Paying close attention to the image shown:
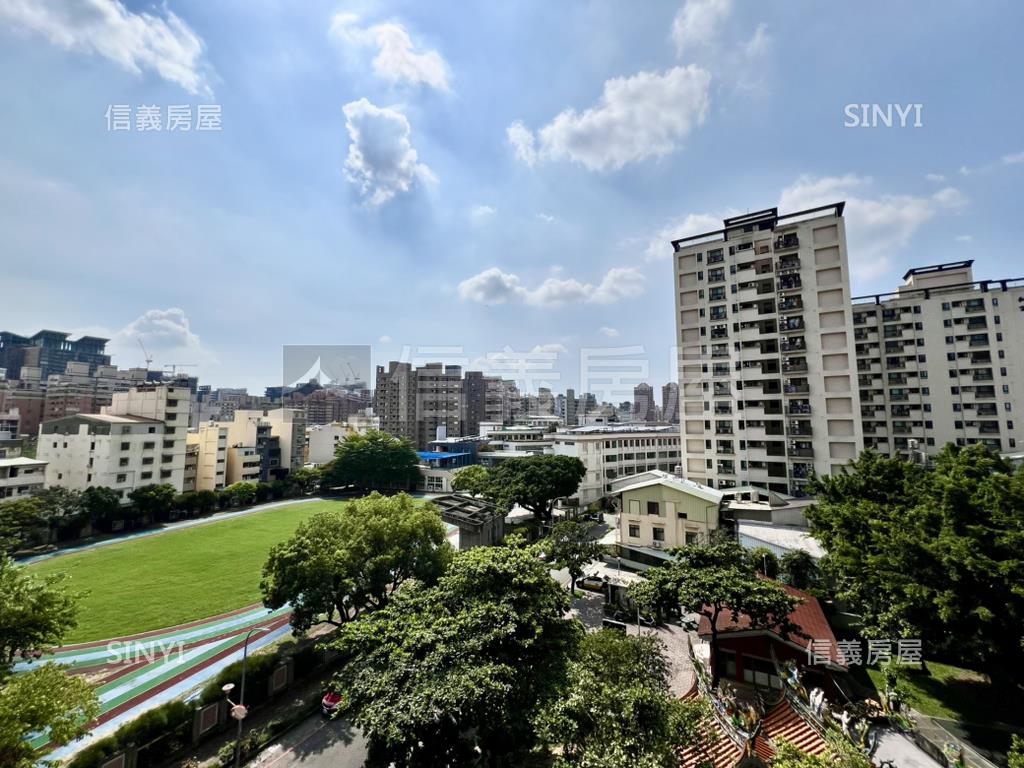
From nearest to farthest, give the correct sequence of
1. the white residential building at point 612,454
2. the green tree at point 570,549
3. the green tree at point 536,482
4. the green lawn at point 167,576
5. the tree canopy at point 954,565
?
the tree canopy at point 954,565
the green lawn at point 167,576
the green tree at point 570,549
the green tree at point 536,482
the white residential building at point 612,454

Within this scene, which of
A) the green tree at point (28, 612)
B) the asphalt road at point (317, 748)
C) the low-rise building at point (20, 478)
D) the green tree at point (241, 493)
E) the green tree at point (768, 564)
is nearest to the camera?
the green tree at point (28, 612)

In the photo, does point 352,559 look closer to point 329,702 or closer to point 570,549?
point 329,702

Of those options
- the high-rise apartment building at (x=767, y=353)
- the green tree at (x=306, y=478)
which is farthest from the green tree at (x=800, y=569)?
the green tree at (x=306, y=478)

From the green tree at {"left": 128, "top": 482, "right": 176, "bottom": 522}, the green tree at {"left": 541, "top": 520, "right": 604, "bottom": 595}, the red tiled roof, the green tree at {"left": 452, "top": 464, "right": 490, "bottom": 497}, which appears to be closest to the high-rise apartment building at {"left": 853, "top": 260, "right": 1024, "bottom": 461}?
the red tiled roof

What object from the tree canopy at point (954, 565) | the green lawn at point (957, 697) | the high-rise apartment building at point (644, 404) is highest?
the high-rise apartment building at point (644, 404)

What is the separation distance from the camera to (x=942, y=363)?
132 ft

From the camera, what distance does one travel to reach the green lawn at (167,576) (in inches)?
829

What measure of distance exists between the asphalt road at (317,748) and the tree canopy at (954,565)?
17577 mm

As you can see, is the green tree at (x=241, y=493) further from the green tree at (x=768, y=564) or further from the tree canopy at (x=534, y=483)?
the green tree at (x=768, y=564)

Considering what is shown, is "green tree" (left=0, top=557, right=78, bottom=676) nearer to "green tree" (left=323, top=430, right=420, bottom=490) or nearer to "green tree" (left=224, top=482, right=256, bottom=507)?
"green tree" (left=224, top=482, right=256, bottom=507)

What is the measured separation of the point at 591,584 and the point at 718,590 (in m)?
13.5

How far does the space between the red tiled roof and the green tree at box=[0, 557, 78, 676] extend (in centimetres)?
2270

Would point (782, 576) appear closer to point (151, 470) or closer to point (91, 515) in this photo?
point (91, 515)

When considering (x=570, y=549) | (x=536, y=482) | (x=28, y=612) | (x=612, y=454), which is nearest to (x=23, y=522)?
(x=28, y=612)
